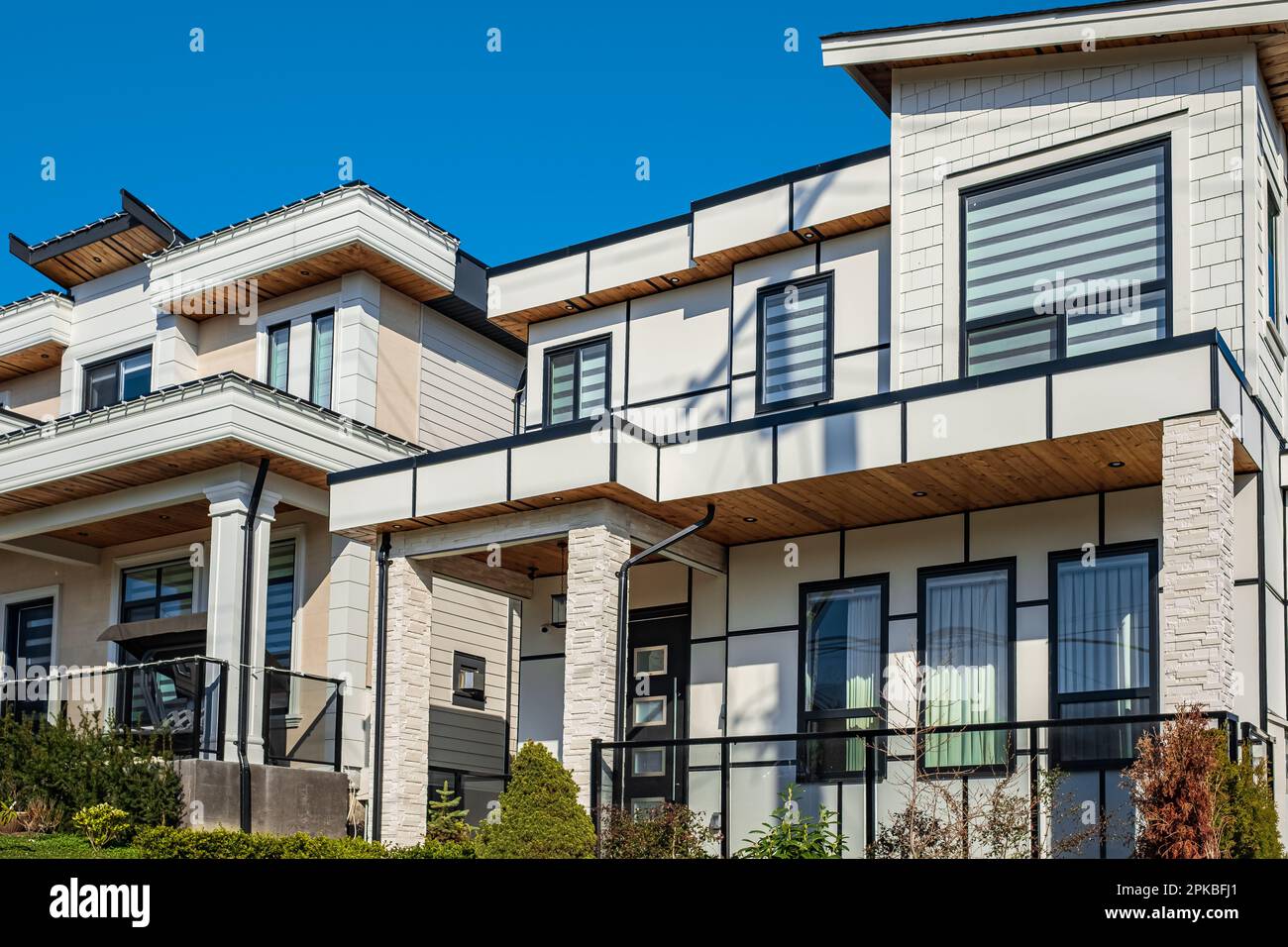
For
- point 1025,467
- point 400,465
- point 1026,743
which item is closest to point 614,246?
point 400,465

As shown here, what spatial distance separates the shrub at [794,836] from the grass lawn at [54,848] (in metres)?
6.02

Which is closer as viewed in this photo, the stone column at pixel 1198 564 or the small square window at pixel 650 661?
the stone column at pixel 1198 564

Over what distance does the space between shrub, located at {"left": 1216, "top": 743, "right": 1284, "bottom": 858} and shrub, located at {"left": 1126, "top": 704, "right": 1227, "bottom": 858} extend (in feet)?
0.37

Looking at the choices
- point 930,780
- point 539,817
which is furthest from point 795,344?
point 539,817

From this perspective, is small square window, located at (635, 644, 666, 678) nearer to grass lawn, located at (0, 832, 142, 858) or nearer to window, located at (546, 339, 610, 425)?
window, located at (546, 339, 610, 425)

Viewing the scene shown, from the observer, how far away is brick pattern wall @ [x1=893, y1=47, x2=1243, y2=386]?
13.5 metres

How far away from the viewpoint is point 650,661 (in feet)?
55.8

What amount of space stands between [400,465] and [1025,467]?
6.74 meters

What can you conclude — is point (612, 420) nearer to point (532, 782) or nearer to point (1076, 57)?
point (532, 782)

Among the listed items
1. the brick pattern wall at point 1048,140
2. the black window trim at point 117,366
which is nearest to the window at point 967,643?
the brick pattern wall at point 1048,140

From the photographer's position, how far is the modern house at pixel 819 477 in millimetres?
12977

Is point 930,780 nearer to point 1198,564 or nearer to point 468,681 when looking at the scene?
point 1198,564

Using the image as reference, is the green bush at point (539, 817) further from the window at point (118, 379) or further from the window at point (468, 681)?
the window at point (118, 379)

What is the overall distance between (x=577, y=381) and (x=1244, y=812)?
10.2 metres
